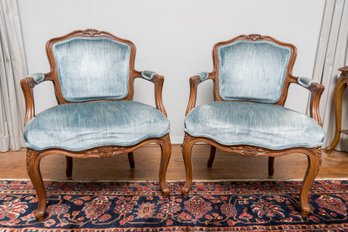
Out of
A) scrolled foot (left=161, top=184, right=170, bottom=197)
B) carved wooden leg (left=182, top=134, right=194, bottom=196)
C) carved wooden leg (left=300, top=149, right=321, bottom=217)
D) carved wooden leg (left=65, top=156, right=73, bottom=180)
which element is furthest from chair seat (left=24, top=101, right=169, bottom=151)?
carved wooden leg (left=300, top=149, right=321, bottom=217)

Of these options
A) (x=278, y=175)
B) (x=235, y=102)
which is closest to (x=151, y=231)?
(x=235, y=102)

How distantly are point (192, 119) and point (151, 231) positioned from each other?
638mm

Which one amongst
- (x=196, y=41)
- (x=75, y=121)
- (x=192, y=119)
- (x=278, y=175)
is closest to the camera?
(x=75, y=121)

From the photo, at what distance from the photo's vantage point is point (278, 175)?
1.99m

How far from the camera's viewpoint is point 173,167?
2062 mm

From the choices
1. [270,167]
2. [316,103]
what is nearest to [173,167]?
[270,167]

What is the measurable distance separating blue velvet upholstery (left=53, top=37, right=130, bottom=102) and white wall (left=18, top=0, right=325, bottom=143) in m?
0.42

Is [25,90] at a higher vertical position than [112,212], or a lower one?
higher

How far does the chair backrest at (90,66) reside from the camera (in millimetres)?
1720

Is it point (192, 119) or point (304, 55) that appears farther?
point (304, 55)

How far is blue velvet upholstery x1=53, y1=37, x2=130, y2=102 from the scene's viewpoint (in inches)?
67.8

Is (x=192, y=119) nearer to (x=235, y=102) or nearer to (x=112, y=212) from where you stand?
(x=235, y=102)

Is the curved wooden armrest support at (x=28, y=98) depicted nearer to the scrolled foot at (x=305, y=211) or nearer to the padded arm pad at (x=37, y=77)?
the padded arm pad at (x=37, y=77)

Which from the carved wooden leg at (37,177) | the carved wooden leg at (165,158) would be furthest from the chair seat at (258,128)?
the carved wooden leg at (37,177)
